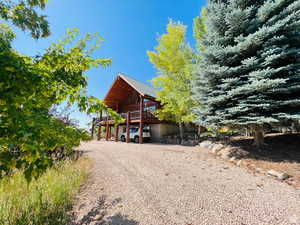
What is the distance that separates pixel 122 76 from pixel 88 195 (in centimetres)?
1416

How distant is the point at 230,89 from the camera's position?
18.9ft

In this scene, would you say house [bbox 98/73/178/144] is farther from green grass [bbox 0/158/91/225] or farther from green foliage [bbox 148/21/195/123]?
green grass [bbox 0/158/91/225]

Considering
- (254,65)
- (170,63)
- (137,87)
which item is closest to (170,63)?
(170,63)

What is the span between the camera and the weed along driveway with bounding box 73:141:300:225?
2.26 metres

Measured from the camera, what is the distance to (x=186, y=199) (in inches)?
109

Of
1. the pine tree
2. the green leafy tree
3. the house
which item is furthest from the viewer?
the house

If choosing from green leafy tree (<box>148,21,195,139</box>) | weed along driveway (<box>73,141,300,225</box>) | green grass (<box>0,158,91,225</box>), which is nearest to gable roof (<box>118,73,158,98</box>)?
green leafy tree (<box>148,21,195,139</box>)

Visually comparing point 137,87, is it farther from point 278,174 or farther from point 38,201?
point 38,201

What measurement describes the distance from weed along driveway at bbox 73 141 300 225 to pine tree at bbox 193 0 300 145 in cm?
240

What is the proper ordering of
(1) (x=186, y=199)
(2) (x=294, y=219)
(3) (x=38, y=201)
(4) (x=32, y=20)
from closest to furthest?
1. (2) (x=294, y=219)
2. (3) (x=38, y=201)
3. (1) (x=186, y=199)
4. (4) (x=32, y=20)

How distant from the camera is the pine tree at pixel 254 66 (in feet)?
16.1

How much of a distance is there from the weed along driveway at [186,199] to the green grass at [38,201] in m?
0.27

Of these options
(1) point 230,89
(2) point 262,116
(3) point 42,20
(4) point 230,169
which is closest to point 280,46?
(1) point 230,89

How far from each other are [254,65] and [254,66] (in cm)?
6
